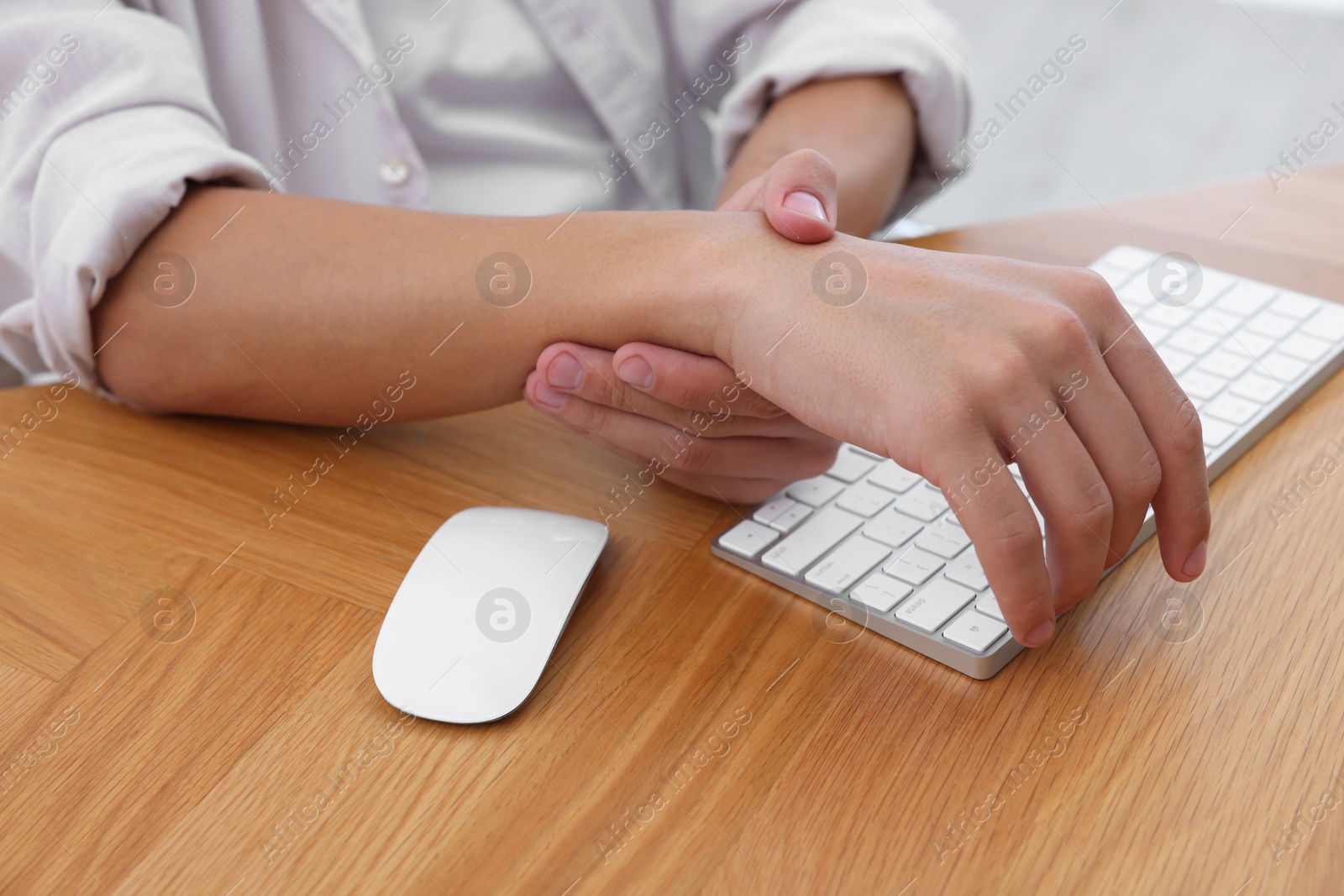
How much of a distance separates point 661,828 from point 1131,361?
309 mm

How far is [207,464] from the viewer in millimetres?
604

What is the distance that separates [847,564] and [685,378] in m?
0.13

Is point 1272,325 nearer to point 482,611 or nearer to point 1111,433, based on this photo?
point 1111,433

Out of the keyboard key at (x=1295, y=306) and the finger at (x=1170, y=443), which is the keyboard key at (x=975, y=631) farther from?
the keyboard key at (x=1295, y=306)

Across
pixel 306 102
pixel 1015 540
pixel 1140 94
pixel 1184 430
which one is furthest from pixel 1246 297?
pixel 1140 94

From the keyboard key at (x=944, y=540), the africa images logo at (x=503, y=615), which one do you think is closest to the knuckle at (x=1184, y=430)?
the keyboard key at (x=944, y=540)

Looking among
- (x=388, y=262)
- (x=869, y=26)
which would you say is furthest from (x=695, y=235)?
(x=869, y=26)

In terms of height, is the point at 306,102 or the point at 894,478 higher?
the point at 306,102

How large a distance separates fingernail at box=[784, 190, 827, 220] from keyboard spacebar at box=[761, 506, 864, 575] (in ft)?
0.52

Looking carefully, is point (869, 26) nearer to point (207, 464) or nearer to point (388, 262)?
point (388, 262)

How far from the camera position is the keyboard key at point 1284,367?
2.09 feet

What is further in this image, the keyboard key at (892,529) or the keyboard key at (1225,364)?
the keyboard key at (1225,364)

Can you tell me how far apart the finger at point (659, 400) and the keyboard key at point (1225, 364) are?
0.27m

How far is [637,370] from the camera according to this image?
0.54 metres
